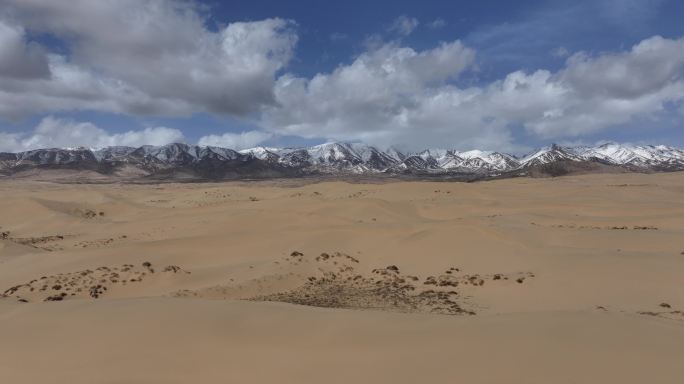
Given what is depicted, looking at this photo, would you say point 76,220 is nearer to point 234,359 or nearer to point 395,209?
point 395,209

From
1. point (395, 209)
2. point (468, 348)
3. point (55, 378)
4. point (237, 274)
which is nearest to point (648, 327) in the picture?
point (468, 348)

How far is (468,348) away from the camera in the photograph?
6051 millimetres

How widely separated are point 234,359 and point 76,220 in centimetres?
3347

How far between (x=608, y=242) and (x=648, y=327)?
12.7 metres

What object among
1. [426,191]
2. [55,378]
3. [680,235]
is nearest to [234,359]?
[55,378]

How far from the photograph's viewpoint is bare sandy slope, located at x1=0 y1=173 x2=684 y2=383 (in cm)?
571

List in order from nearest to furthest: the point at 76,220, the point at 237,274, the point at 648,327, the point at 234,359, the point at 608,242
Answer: the point at 234,359 → the point at 648,327 → the point at 237,274 → the point at 608,242 → the point at 76,220

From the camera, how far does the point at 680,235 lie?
18312 millimetres

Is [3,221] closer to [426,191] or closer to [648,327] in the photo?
[426,191]

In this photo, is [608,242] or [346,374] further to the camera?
[608,242]

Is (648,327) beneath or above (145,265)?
above

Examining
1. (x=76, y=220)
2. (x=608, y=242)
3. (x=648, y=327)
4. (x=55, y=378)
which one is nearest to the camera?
(x=55, y=378)

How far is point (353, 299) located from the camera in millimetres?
12969

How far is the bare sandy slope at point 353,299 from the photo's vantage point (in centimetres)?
571
